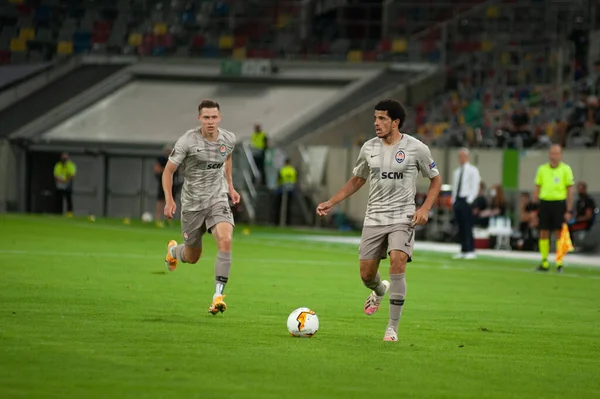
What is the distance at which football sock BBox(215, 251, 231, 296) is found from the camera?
1398 centimetres

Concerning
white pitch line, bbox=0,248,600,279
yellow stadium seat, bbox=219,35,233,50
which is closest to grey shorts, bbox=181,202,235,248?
white pitch line, bbox=0,248,600,279

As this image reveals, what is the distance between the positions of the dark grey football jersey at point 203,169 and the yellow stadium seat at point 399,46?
35.4m

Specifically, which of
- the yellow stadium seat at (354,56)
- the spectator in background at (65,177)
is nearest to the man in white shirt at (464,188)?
the spectator in background at (65,177)

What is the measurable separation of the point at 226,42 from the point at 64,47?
7088 mm

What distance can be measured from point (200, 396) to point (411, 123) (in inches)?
1446

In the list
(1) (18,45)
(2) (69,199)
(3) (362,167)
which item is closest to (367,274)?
(3) (362,167)

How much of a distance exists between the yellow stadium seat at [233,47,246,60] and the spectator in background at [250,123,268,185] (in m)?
10.2

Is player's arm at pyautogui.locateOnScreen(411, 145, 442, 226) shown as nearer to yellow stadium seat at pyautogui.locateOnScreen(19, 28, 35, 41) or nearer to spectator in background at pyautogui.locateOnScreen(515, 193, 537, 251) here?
spectator in background at pyautogui.locateOnScreen(515, 193, 537, 251)

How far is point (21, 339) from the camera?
11.0 meters

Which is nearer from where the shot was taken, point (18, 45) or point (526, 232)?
point (526, 232)

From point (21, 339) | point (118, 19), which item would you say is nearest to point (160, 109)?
point (118, 19)

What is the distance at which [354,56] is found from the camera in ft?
166

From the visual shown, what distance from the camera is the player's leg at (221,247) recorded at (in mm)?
13734

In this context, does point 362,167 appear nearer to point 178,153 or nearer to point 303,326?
point 303,326
